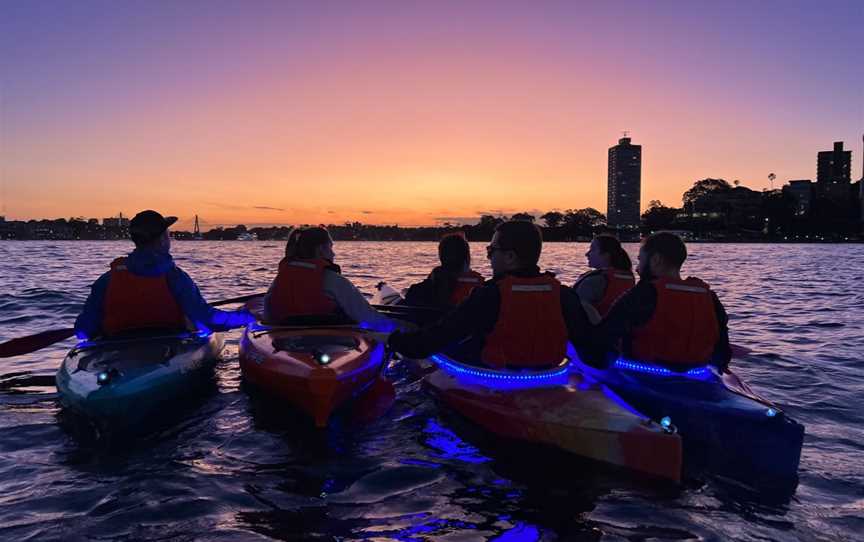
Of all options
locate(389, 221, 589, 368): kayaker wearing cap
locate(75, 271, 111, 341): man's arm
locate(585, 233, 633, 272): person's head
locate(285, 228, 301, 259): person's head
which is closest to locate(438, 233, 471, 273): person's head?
locate(585, 233, 633, 272): person's head

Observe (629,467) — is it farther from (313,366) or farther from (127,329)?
(127,329)

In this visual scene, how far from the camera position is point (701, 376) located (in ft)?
17.4

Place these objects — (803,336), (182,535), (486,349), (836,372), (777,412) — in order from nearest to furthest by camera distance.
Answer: (182,535) < (777,412) < (486,349) < (836,372) < (803,336)

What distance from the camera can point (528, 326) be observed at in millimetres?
4902

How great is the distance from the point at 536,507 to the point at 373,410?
2762 mm

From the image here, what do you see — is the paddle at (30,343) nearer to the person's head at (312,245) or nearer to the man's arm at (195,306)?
the man's arm at (195,306)

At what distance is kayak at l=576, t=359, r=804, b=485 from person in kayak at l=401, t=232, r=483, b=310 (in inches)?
112

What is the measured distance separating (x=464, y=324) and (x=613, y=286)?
3000 millimetres

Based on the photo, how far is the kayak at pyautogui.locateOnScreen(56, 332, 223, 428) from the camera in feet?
17.4

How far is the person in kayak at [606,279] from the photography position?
7.15m

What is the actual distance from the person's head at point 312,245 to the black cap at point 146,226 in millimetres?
1569

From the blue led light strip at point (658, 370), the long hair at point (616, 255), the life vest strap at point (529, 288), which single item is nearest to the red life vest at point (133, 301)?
the life vest strap at point (529, 288)

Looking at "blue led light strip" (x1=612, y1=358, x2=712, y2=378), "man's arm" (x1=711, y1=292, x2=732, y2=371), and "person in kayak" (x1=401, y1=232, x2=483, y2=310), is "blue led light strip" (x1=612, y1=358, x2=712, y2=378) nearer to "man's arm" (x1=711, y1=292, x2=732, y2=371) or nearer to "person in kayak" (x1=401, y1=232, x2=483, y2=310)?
"man's arm" (x1=711, y1=292, x2=732, y2=371)

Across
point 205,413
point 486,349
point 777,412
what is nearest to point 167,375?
point 205,413
